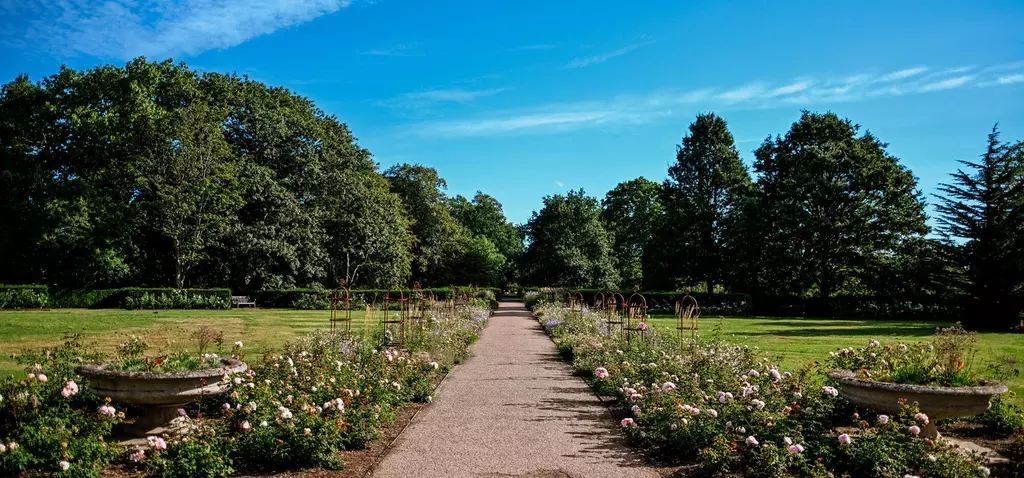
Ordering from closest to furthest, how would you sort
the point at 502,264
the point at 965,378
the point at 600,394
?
the point at 965,378, the point at 600,394, the point at 502,264

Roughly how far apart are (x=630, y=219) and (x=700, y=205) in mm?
19156

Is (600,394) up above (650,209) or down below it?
below

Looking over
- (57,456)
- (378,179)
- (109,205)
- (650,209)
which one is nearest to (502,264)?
(650,209)

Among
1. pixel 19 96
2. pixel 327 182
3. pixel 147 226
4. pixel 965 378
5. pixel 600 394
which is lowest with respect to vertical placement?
pixel 600 394

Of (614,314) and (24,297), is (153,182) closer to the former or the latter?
(24,297)

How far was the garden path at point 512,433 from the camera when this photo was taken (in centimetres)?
602

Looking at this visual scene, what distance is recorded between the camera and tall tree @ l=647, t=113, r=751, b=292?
4141 cm

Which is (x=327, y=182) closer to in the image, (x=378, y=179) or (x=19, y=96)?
(x=378, y=179)

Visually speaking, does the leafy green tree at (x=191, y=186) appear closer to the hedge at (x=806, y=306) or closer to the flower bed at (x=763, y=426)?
the hedge at (x=806, y=306)

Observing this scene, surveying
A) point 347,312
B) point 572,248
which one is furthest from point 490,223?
point 347,312

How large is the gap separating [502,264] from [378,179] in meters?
27.6

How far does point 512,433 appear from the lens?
24.3 feet

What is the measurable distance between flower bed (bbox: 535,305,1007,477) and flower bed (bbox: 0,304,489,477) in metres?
3.03

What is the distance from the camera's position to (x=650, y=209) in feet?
193
